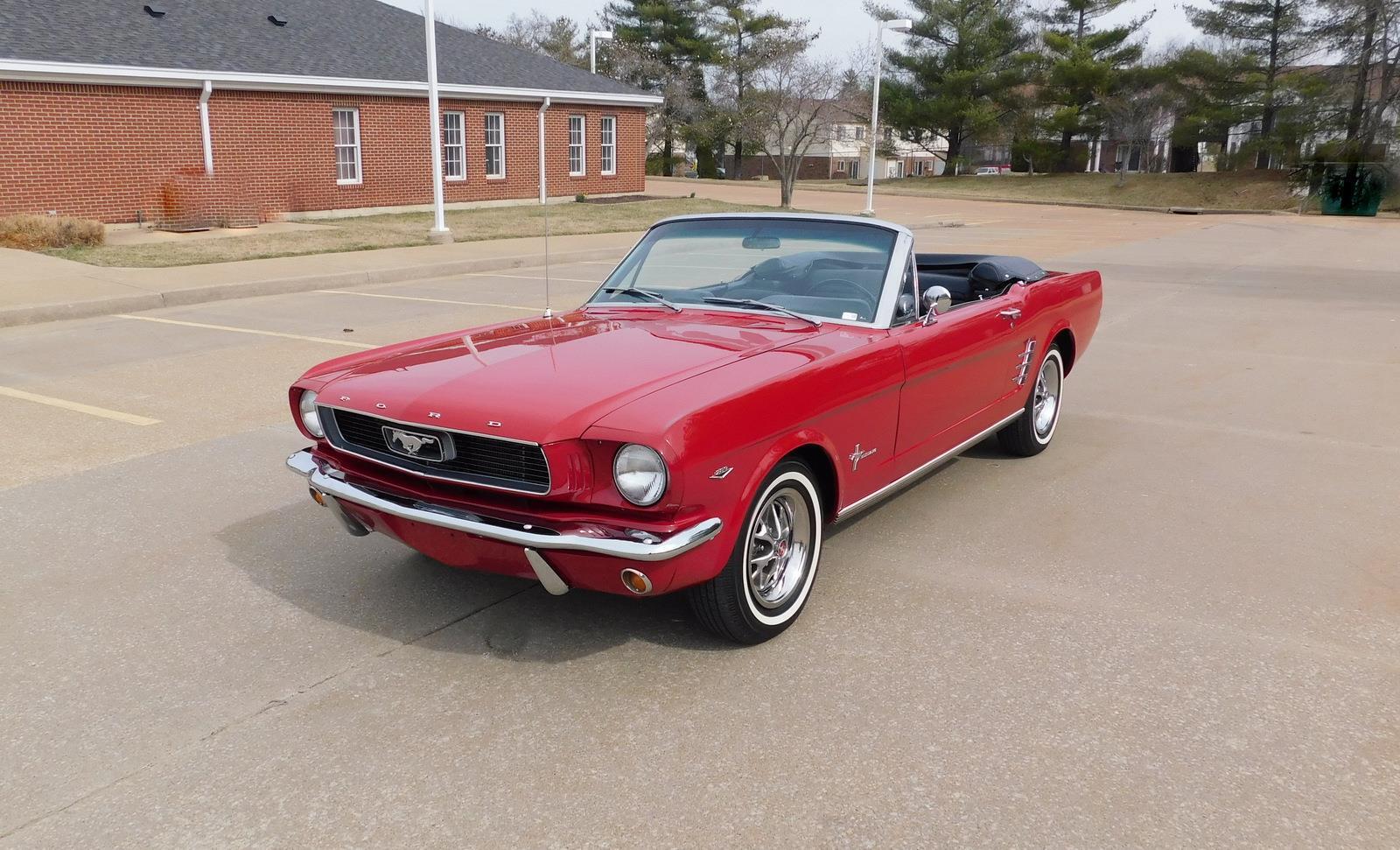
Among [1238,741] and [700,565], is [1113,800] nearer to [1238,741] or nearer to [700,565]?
[1238,741]

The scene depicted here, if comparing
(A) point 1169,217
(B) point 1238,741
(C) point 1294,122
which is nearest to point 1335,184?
(C) point 1294,122

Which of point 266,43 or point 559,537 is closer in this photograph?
point 559,537

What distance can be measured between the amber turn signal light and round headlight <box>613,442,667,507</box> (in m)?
0.21

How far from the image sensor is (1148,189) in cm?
4672

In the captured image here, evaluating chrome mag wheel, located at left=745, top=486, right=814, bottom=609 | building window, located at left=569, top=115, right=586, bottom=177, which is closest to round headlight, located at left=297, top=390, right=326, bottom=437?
chrome mag wheel, located at left=745, top=486, right=814, bottom=609

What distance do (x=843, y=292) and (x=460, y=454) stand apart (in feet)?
6.32

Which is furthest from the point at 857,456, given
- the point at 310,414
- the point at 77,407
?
the point at 77,407

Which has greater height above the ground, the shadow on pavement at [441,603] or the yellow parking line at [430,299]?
the yellow parking line at [430,299]

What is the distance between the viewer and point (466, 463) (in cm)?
359

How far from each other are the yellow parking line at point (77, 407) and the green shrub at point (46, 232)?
31.6ft

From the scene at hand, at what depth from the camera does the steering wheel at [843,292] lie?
4637 millimetres

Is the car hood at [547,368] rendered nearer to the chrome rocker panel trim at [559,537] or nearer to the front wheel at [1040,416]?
the chrome rocker panel trim at [559,537]

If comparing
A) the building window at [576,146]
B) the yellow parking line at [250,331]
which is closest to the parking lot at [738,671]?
the yellow parking line at [250,331]

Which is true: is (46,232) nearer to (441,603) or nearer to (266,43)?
(266,43)
